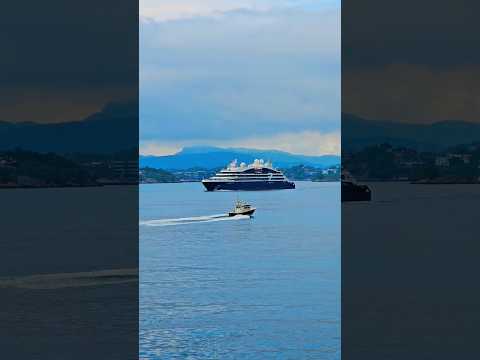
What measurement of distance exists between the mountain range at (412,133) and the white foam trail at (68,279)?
196 inches

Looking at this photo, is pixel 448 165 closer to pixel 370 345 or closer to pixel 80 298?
pixel 80 298

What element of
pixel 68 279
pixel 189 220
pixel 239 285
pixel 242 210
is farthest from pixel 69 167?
pixel 68 279

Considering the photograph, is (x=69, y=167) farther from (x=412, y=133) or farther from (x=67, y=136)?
(x=412, y=133)

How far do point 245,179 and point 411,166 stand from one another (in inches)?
716

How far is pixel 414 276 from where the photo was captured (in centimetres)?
1066

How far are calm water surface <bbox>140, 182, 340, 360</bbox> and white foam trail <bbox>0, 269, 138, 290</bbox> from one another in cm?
41

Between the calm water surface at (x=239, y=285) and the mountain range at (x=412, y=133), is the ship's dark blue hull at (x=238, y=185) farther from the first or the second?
the mountain range at (x=412, y=133)

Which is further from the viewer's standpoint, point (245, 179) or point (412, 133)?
point (245, 179)

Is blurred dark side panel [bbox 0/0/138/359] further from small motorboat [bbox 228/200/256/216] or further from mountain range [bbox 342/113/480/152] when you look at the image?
small motorboat [bbox 228/200/256/216]

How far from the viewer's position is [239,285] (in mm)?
13547

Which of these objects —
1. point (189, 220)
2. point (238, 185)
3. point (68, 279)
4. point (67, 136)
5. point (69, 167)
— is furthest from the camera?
point (238, 185)

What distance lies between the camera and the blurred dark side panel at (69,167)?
703cm

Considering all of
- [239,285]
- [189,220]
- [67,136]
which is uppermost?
[67,136]

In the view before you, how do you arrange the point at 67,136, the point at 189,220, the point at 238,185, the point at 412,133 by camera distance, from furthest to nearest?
the point at 238,185
the point at 189,220
the point at 67,136
the point at 412,133
